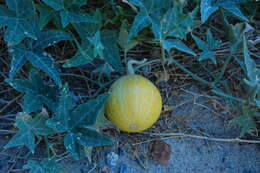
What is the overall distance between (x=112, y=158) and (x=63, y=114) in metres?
0.37

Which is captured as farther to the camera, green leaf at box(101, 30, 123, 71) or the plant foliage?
green leaf at box(101, 30, 123, 71)

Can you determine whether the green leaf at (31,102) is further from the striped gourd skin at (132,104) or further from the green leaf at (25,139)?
the striped gourd skin at (132,104)

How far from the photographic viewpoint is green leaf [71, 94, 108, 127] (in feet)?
4.14

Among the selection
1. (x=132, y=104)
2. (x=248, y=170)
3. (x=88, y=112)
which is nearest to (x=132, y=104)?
(x=132, y=104)

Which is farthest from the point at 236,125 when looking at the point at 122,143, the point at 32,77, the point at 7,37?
the point at 7,37

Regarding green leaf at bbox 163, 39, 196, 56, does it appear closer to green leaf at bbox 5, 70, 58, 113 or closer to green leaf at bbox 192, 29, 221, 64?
green leaf at bbox 192, 29, 221, 64

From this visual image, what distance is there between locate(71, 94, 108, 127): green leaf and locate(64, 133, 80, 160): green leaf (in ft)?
0.16

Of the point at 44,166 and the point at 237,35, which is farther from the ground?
the point at 237,35

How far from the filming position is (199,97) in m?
1.66

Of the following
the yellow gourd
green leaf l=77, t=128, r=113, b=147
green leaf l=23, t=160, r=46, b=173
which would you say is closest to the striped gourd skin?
the yellow gourd

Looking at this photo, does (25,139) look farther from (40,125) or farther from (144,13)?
(144,13)

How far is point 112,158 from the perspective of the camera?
1.49 m

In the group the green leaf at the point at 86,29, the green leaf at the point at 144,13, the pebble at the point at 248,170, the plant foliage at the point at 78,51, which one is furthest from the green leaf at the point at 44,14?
the pebble at the point at 248,170

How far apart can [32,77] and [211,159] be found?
89cm
